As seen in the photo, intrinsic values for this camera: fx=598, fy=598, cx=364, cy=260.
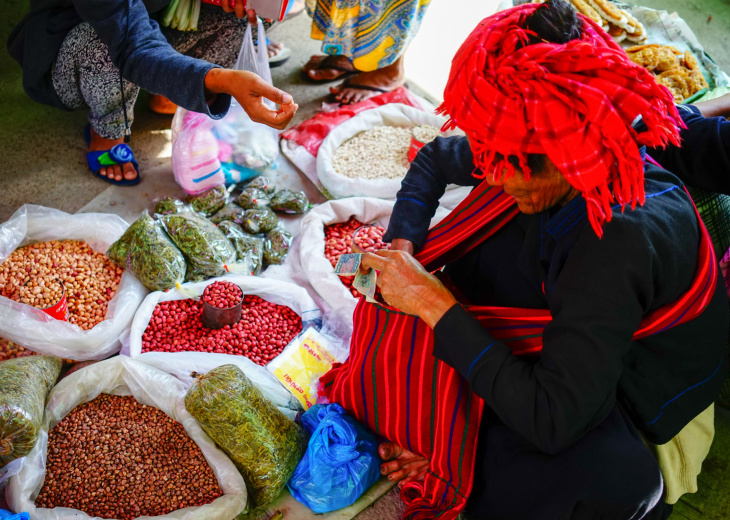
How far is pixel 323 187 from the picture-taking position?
2.84 m

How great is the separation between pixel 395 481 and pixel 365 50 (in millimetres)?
2263

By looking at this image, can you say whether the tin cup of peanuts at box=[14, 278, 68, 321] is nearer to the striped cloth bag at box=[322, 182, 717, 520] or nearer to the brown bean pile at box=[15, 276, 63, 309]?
the brown bean pile at box=[15, 276, 63, 309]

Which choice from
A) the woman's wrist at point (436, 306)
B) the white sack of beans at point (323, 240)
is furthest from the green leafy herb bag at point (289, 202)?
the woman's wrist at point (436, 306)

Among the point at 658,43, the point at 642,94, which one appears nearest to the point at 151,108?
the point at 642,94

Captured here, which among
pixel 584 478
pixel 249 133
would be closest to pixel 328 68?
pixel 249 133

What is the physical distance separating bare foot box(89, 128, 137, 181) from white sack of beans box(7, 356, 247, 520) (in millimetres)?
1158

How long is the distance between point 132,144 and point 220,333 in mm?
1292

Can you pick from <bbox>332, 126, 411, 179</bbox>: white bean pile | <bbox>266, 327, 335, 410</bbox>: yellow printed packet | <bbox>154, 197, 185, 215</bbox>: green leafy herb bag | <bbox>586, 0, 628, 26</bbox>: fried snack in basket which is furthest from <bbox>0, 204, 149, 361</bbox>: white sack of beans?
<bbox>586, 0, 628, 26</bbox>: fried snack in basket

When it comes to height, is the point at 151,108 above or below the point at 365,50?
below

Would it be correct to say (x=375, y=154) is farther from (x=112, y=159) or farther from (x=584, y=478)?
(x=584, y=478)

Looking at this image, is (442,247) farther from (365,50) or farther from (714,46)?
(714,46)

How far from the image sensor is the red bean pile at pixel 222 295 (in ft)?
6.77

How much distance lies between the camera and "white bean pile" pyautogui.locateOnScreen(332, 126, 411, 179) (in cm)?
285

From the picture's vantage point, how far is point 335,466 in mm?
1722
